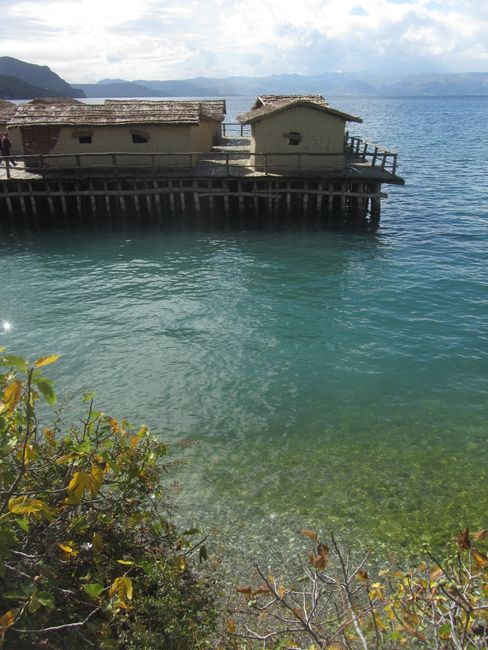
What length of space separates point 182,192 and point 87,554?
82.3 ft

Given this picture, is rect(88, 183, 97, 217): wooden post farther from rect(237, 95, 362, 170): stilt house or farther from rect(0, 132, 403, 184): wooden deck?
rect(237, 95, 362, 170): stilt house

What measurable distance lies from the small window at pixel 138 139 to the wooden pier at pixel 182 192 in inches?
33.1

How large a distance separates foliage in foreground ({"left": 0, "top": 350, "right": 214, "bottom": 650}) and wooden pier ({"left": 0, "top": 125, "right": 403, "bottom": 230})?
23.6m

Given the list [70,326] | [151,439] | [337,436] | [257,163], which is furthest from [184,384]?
[257,163]

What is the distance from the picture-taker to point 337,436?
1248 cm

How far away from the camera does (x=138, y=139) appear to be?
29.0 metres

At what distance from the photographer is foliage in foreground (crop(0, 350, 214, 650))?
5.02m

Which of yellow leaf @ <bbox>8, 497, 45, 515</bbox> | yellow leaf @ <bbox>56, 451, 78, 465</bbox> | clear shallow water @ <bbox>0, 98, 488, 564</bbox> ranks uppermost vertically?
yellow leaf @ <bbox>8, 497, 45, 515</bbox>

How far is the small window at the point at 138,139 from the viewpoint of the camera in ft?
94.5

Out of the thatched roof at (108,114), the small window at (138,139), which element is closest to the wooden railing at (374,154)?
the thatched roof at (108,114)

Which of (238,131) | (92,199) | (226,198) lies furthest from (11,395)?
(238,131)

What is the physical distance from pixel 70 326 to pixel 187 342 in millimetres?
4283

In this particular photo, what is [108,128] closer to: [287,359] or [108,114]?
[108,114]

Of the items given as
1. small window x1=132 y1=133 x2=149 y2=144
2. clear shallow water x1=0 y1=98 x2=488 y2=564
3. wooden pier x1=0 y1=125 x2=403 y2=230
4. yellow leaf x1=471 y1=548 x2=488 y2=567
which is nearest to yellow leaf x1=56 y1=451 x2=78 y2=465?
yellow leaf x1=471 y1=548 x2=488 y2=567
